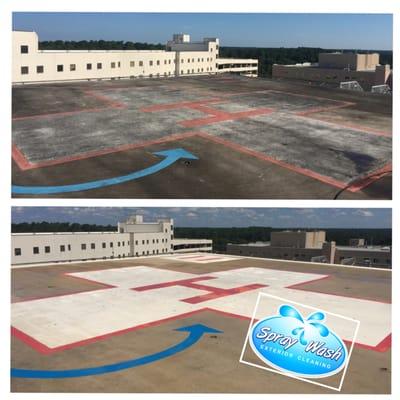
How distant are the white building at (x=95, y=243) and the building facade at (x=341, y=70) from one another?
35161 millimetres

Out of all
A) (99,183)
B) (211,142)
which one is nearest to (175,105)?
(211,142)

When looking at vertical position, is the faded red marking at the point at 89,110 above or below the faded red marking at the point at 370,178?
above

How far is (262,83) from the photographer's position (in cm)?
4169

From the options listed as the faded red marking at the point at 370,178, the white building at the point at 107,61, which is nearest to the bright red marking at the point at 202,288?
the faded red marking at the point at 370,178

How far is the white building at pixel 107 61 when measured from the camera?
144 ft

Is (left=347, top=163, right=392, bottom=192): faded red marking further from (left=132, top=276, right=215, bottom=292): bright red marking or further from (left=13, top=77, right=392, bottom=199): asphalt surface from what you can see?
(left=132, top=276, right=215, bottom=292): bright red marking

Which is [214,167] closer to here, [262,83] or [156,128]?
[156,128]

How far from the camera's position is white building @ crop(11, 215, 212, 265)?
45.3 m

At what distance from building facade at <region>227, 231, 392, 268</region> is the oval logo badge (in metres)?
54.0

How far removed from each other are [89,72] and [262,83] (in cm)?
1972

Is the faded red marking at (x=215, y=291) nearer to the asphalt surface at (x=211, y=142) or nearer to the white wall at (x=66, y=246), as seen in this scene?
the asphalt surface at (x=211, y=142)

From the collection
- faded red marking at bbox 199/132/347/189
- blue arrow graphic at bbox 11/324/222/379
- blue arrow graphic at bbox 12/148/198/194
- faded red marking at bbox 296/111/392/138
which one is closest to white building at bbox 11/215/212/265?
faded red marking at bbox 199/132/347/189

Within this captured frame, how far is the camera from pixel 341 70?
81.0 meters
